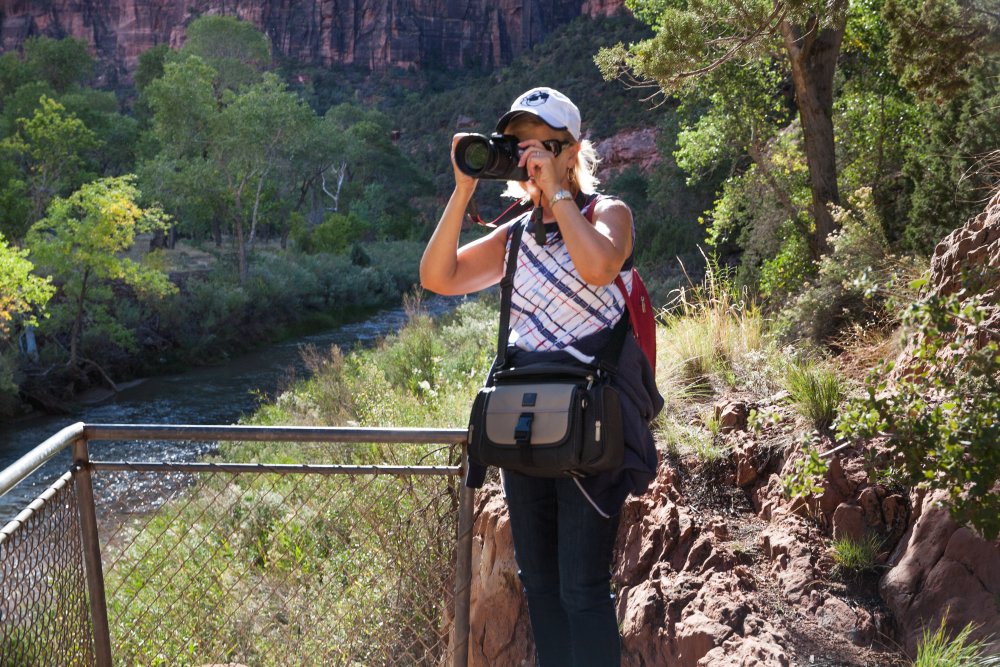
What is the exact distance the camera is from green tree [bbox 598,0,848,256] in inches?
287

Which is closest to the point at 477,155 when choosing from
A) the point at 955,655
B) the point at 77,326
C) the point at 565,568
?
the point at 565,568

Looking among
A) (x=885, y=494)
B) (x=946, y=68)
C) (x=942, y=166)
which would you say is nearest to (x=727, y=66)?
(x=942, y=166)

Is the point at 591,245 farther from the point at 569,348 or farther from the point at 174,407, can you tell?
the point at 174,407

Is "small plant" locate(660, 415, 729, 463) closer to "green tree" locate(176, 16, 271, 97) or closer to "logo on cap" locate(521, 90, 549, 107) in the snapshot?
"logo on cap" locate(521, 90, 549, 107)

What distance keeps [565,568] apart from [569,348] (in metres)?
0.50

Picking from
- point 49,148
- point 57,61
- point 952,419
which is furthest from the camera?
point 57,61

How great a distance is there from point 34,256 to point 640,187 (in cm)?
2248

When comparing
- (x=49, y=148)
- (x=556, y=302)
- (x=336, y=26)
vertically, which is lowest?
(x=556, y=302)

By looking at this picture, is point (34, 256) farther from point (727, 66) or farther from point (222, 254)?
point (727, 66)

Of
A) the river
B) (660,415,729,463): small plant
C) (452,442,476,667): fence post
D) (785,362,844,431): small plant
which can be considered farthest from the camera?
the river

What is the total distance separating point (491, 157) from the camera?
7.29ft

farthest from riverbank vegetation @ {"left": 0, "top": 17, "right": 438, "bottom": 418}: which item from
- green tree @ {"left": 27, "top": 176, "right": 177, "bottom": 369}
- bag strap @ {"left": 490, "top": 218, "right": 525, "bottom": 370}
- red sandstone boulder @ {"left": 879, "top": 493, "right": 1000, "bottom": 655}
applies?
red sandstone boulder @ {"left": 879, "top": 493, "right": 1000, "bottom": 655}

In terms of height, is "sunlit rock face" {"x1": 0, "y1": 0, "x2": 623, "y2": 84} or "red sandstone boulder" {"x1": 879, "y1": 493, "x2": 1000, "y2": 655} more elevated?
"sunlit rock face" {"x1": 0, "y1": 0, "x2": 623, "y2": 84}

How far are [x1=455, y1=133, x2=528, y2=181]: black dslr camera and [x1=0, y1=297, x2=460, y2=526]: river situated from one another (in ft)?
37.7
